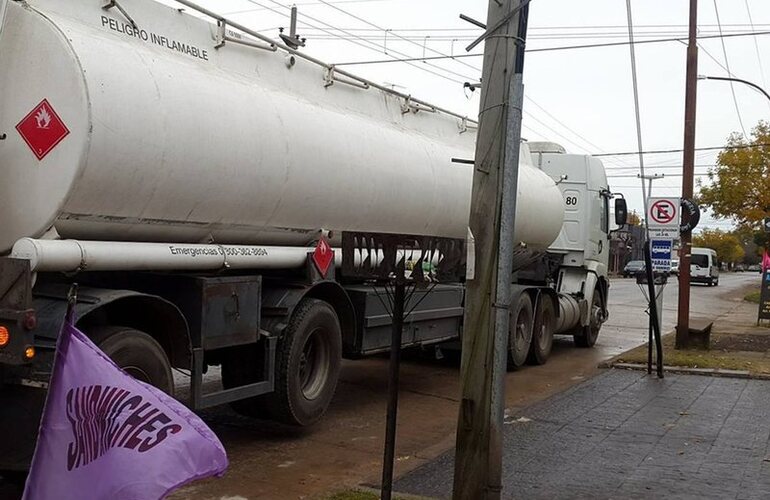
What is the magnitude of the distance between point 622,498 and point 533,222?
7.11 meters

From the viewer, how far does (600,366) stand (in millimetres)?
13539

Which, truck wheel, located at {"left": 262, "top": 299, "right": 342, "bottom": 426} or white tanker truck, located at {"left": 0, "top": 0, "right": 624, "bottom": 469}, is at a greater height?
white tanker truck, located at {"left": 0, "top": 0, "right": 624, "bottom": 469}

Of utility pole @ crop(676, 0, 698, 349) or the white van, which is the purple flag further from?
the white van

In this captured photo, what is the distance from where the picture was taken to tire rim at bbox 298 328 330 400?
8211mm

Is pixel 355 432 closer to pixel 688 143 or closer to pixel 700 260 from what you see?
pixel 688 143

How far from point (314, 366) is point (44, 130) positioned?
3804 mm

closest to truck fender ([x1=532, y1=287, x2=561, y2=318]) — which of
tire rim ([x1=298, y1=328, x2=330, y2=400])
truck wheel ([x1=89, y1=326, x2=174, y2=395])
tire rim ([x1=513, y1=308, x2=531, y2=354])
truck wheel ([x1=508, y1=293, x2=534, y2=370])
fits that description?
truck wheel ([x1=508, y1=293, x2=534, y2=370])

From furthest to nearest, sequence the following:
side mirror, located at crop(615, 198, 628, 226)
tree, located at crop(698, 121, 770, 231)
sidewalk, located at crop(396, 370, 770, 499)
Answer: tree, located at crop(698, 121, 770, 231), side mirror, located at crop(615, 198, 628, 226), sidewalk, located at crop(396, 370, 770, 499)

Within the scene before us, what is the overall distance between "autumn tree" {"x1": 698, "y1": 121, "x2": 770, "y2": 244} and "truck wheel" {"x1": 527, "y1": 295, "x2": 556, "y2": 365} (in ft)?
86.1

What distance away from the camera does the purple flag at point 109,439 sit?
324 cm

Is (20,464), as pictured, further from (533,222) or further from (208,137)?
(533,222)

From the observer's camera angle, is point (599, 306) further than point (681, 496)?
Yes

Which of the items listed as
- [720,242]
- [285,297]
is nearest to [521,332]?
[285,297]

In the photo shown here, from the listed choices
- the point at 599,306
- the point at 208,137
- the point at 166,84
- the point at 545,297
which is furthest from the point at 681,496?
the point at 599,306
